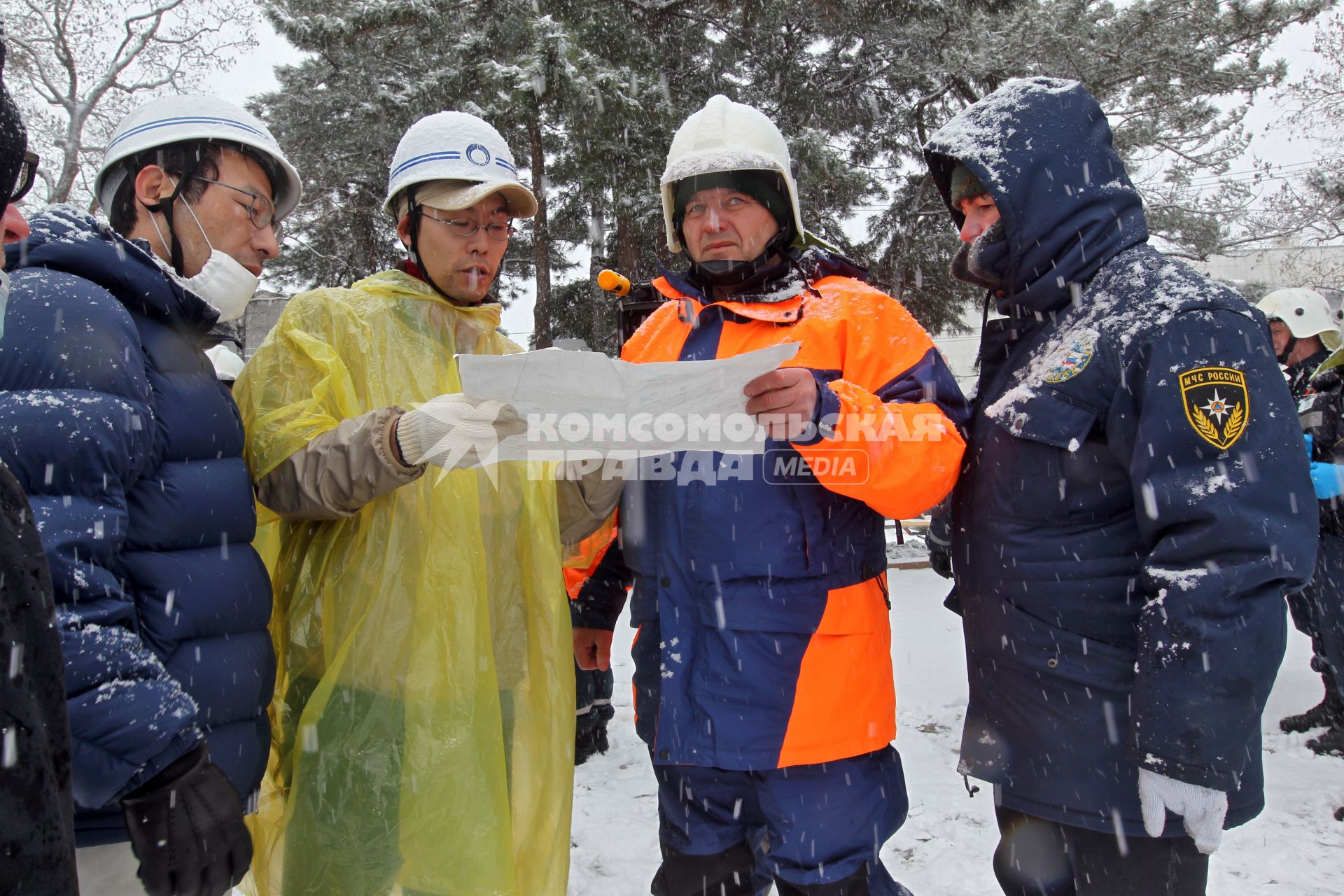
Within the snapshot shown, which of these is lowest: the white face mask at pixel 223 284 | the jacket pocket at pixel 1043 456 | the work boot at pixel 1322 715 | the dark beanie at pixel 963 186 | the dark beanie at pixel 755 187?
the work boot at pixel 1322 715

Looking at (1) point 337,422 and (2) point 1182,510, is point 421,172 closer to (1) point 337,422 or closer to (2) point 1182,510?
(1) point 337,422

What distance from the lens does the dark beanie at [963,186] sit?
2076 mm

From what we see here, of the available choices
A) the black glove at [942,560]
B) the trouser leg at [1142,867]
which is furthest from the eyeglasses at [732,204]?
the trouser leg at [1142,867]

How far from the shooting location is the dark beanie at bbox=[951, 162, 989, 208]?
6.81 feet

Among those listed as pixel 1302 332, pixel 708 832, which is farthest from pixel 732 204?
pixel 1302 332

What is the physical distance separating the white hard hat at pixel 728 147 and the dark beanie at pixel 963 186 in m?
0.42

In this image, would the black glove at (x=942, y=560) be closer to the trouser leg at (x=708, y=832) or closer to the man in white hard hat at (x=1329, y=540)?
the trouser leg at (x=708, y=832)

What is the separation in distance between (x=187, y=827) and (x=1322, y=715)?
5282 millimetres

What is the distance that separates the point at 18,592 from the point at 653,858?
9.87ft

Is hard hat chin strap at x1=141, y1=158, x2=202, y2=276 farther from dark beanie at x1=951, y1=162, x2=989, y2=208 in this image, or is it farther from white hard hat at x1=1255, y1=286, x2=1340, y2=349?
white hard hat at x1=1255, y1=286, x2=1340, y2=349

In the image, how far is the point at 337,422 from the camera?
2029mm

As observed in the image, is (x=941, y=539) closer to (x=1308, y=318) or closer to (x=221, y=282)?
(x=221, y=282)

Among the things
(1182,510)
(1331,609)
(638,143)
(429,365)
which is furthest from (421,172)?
(638,143)

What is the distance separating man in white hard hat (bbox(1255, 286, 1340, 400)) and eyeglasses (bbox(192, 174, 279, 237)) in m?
5.07
